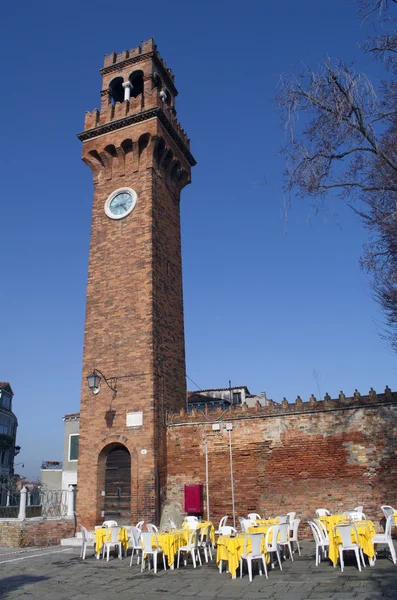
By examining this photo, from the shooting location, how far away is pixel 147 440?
49.2ft

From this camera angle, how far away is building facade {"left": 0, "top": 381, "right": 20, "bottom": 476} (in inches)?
1557

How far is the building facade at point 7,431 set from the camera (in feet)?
130

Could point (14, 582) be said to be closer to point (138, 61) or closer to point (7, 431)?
point (138, 61)

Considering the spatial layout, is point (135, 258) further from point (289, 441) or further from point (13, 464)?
point (13, 464)

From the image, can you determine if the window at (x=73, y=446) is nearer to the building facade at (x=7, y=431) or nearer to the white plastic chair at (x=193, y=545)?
the building facade at (x=7, y=431)

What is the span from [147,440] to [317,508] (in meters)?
5.12

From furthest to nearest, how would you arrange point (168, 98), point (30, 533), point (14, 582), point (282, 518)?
1. point (168, 98)
2. point (30, 533)
3. point (282, 518)
4. point (14, 582)

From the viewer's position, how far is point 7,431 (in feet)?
135

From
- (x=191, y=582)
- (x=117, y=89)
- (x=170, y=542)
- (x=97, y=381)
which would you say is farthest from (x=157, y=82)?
(x=191, y=582)

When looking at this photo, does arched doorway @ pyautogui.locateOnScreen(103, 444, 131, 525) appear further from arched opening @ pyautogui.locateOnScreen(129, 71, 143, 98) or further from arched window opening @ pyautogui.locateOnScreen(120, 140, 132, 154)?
arched opening @ pyautogui.locateOnScreen(129, 71, 143, 98)

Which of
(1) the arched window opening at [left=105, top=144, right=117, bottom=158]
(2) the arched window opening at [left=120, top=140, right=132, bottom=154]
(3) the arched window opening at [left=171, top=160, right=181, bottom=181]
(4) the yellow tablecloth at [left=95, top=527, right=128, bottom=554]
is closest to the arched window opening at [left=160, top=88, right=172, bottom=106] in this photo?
(3) the arched window opening at [left=171, top=160, right=181, bottom=181]

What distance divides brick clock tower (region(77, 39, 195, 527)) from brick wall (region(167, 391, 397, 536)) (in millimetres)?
1119

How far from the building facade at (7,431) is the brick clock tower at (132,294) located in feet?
86.6

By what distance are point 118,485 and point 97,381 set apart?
10.6ft
